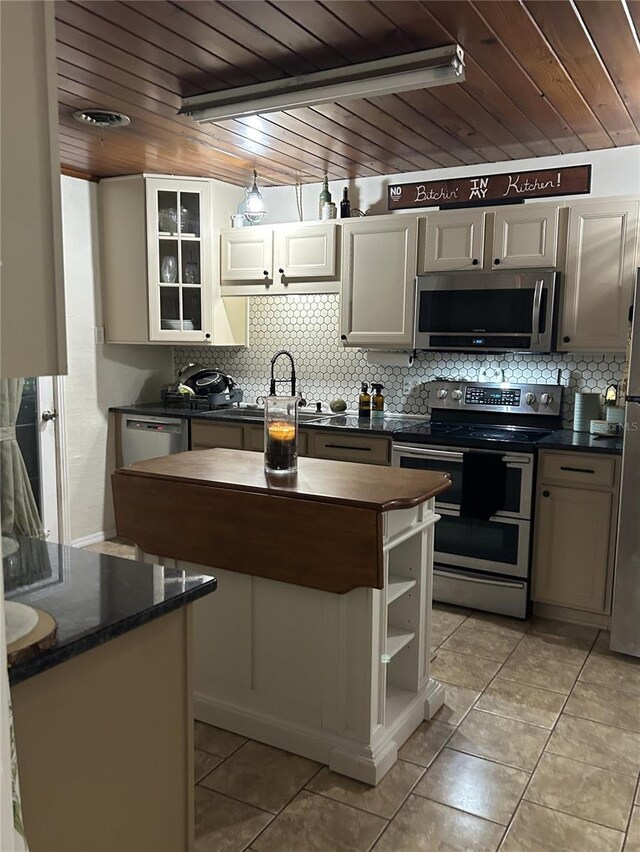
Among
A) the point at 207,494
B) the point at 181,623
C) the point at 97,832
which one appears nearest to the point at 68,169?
the point at 207,494

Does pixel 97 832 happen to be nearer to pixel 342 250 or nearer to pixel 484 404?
pixel 484 404

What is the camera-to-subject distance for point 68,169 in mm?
4535

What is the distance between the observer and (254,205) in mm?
4484

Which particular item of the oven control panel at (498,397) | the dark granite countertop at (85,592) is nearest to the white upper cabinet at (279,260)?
the oven control panel at (498,397)

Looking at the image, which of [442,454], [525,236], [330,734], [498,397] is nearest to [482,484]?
[442,454]

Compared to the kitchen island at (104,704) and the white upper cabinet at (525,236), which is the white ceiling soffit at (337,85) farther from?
the kitchen island at (104,704)

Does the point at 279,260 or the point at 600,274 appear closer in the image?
the point at 600,274

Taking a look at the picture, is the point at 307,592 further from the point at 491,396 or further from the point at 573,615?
the point at 491,396

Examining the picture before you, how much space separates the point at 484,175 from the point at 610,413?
157 centimetres

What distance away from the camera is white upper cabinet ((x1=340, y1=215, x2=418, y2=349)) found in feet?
13.6

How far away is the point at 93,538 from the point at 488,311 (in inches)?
120

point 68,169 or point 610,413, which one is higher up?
point 68,169

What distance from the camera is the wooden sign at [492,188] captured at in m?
3.90

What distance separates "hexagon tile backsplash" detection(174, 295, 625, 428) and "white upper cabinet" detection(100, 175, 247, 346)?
39cm
